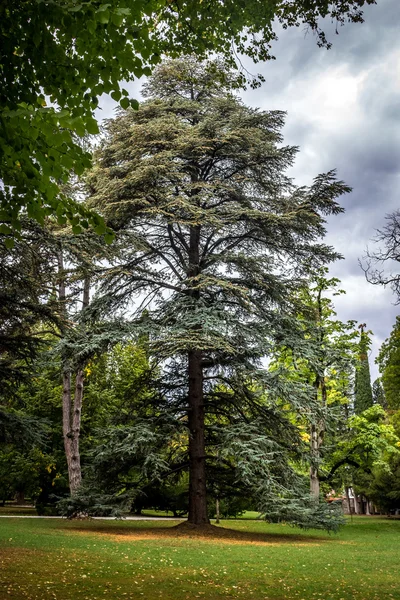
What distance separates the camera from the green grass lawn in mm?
6926

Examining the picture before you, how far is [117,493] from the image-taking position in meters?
16.5

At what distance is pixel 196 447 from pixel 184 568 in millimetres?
7588

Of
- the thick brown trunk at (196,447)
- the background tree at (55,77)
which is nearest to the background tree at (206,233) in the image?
the thick brown trunk at (196,447)

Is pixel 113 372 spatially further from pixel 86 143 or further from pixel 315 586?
pixel 315 586

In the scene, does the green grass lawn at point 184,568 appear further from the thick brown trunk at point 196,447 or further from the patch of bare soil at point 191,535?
the thick brown trunk at point 196,447

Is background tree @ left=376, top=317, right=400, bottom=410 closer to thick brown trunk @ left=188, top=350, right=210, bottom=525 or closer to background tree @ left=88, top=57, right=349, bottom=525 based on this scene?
background tree @ left=88, top=57, right=349, bottom=525

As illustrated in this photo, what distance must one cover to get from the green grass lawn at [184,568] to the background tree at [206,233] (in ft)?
11.8

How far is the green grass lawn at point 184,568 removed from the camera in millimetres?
6926

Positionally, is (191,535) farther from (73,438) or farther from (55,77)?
(55,77)

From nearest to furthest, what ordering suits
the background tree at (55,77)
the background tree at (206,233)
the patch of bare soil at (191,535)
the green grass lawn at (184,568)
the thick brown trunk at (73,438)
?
the background tree at (55,77) → the green grass lawn at (184,568) → the patch of bare soil at (191,535) → the background tree at (206,233) → the thick brown trunk at (73,438)

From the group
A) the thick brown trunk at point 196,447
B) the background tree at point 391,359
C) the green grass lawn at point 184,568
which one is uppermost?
the background tree at point 391,359

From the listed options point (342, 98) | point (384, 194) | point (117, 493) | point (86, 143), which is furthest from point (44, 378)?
point (342, 98)

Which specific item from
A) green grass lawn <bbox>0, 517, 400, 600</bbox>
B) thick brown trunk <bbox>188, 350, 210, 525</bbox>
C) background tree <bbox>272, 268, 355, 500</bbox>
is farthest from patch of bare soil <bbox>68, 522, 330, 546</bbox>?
background tree <bbox>272, 268, 355, 500</bbox>

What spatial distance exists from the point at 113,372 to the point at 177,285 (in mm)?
14367
